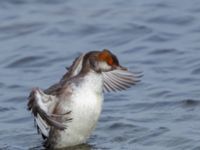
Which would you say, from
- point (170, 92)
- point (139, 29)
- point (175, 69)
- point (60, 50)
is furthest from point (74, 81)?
point (139, 29)

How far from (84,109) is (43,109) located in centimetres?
46

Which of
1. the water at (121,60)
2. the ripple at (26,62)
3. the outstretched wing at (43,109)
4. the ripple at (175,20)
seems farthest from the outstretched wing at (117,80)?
the ripple at (175,20)

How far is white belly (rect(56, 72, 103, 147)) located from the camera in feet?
31.2

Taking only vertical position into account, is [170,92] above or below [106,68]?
below

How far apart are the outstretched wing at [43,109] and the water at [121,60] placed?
769 mm

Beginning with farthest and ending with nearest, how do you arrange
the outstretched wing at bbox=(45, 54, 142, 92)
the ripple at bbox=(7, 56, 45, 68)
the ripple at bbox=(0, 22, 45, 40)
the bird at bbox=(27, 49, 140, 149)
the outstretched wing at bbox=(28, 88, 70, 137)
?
the ripple at bbox=(0, 22, 45, 40)
the ripple at bbox=(7, 56, 45, 68)
the outstretched wing at bbox=(45, 54, 142, 92)
the bird at bbox=(27, 49, 140, 149)
the outstretched wing at bbox=(28, 88, 70, 137)

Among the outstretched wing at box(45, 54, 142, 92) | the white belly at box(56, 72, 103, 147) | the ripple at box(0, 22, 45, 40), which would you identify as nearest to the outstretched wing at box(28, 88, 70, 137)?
the white belly at box(56, 72, 103, 147)

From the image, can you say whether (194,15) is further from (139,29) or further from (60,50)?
(60,50)

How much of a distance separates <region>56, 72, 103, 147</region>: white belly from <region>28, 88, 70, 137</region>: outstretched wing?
0.63 feet

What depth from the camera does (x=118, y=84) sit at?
1061cm

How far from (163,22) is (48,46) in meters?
2.32

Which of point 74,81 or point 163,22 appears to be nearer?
point 74,81

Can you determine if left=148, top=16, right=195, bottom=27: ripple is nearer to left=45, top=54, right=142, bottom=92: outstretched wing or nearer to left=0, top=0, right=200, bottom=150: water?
left=0, top=0, right=200, bottom=150: water

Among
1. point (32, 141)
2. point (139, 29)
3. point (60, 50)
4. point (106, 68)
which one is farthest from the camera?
point (139, 29)
